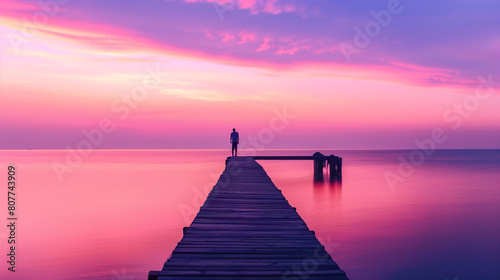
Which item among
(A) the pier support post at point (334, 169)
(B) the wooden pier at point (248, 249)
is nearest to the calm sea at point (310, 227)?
(A) the pier support post at point (334, 169)

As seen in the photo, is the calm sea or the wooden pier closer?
the wooden pier

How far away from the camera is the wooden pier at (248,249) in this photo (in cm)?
366

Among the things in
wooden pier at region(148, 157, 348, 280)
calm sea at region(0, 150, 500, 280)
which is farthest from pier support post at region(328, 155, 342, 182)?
wooden pier at region(148, 157, 348, 280)

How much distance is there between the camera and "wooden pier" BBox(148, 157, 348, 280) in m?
3.66

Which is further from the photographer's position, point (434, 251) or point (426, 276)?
point (434, 251)

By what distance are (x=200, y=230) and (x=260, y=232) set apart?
31.1 inches

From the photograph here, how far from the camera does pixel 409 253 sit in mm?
10359

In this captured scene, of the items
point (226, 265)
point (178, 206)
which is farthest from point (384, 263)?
point (178, 206)

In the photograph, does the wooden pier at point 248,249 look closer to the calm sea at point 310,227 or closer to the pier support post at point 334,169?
the calm sea at point 310,227

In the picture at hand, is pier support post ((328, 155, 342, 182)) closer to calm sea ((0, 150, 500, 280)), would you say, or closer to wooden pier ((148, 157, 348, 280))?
calm sea ((0, 150, 500, 280))

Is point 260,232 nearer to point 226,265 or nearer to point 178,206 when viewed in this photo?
point 226,265

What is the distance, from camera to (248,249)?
175 inches

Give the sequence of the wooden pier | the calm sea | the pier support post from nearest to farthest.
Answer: the wooden pier, the calm sea, the pier support post

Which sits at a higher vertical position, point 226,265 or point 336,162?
point 336,162
